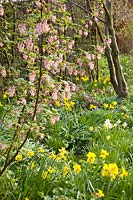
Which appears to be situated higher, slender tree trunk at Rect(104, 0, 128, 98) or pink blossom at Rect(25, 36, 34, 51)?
slender tree trunk at Rect(104, 0, 128, 98)

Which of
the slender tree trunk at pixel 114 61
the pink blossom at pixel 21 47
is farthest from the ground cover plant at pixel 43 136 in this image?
the slender tree trunk at pixel 114 61

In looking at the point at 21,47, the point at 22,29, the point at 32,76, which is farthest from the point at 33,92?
the point at 22,29

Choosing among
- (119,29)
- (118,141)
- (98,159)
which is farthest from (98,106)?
(119,29)

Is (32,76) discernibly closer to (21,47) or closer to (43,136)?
(21,47)

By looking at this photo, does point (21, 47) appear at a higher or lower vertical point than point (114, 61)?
lower

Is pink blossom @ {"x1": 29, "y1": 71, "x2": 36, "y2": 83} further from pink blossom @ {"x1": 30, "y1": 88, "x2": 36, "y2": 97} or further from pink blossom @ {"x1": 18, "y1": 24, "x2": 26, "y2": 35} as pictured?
pink blossom @ {"x1": 18, "y1": 24, "x2": 26, "y2": 35}

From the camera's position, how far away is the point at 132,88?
7.34 m

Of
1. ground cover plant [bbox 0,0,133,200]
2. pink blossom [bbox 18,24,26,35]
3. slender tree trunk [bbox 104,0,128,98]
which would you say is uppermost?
slender tree trunk [bbox 104,0,128,98]

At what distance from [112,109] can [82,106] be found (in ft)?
1.71

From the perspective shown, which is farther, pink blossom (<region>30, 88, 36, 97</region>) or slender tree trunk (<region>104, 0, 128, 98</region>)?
slender tree trunk (<region>104, 0, 128, 98</region>)

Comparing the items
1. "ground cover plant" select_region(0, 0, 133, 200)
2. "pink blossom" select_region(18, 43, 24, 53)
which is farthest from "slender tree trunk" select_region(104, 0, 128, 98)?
"pink blossom" select_region(18, 43, 24, 53)

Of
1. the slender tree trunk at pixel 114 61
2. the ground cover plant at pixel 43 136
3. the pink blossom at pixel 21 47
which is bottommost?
the ground cover plant at pixel 43 136

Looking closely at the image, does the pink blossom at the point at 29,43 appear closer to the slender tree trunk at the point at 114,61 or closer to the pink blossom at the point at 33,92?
the pink blossom at the point at 33,92

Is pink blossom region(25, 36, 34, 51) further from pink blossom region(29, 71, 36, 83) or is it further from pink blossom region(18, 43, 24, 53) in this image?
pink blossom region(29, 71, 36, 83)
